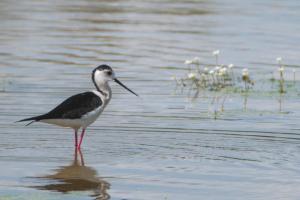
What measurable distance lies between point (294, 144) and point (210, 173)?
5.54ft

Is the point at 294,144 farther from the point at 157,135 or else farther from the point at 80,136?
the point at 80,136

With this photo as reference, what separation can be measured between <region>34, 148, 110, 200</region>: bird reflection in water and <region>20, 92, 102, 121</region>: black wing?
640 mm

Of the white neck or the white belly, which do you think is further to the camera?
the white neck

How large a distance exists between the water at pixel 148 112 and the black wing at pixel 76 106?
372mm

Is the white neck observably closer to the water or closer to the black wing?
the black wing

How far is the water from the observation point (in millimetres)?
9805

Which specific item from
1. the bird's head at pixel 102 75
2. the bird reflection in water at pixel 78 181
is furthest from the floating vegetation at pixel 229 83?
the bird reflection in water at pixel 78 181

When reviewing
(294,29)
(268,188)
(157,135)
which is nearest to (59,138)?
(157,135)

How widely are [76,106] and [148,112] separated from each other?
1779mm

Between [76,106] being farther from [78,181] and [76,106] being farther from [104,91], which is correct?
[78,181]

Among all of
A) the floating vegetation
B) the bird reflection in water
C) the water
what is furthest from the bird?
the floating vegetation

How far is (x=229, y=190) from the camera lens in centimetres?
945

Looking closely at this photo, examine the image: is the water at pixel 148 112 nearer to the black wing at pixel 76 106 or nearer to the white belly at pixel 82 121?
the white belly at pixel 82 121

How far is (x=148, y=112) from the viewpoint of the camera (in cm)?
1318
